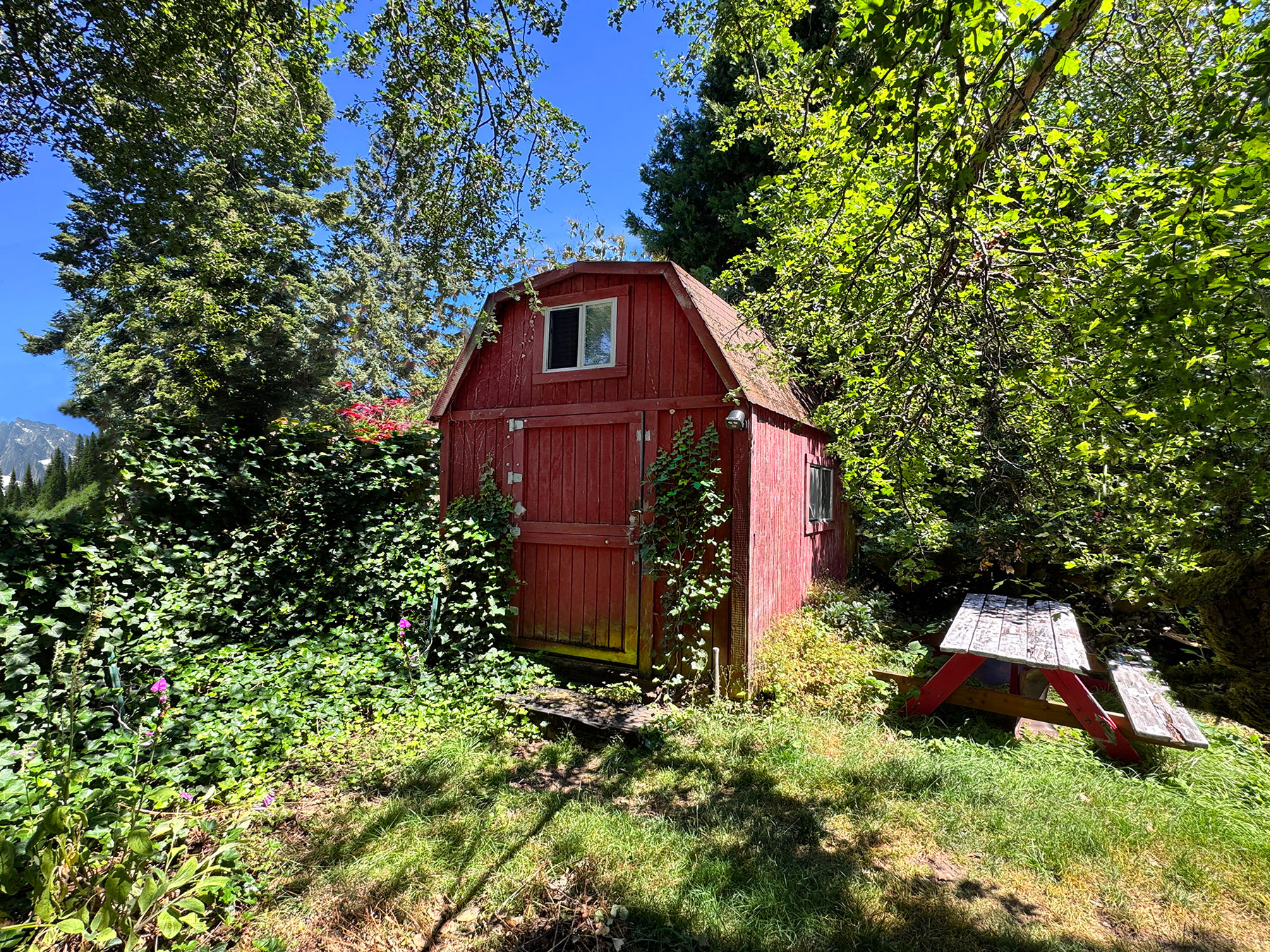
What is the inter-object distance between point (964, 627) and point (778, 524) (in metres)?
2.03

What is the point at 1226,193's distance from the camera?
5.77 ft

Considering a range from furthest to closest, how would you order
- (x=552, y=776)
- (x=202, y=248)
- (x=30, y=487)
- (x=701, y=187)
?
(x=30, y=487)
(x=701, y=187)
(x=202, y=248)
(x=552, y=776)

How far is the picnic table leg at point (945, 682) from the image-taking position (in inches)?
179

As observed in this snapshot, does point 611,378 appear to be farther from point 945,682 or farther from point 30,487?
point 30,487

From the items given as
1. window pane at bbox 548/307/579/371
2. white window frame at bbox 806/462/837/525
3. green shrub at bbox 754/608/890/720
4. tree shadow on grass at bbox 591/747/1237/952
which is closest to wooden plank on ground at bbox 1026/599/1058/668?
tree shadow on grass at bbox 591/747/1237/952

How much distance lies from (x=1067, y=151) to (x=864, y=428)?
221 centimetres

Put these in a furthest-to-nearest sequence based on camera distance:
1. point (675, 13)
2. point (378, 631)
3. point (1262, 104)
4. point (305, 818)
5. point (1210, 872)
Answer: point (378, 631), point (675, 13), point (305, 818), point (1210, 872), point (1262, 104)

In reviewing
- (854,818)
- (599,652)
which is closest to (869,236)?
(854,818)

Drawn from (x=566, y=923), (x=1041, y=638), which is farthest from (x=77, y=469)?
(x=1041, y=638)

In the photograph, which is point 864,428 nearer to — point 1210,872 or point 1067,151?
point 1067,151

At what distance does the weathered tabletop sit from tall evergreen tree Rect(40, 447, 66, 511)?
21.0m

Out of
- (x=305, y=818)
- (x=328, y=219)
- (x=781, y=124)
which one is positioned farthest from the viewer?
(x=328, y=219)

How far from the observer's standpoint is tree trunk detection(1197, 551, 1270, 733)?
2072 mm

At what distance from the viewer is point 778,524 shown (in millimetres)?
6145
